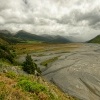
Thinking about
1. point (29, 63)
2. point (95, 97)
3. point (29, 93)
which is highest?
point (29, 93)

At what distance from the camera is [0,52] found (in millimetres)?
66062

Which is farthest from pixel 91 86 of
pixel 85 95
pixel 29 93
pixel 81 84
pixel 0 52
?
pixel 29 93

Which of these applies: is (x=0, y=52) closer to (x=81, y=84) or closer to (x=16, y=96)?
(x=81, y=84)

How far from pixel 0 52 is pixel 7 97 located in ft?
183

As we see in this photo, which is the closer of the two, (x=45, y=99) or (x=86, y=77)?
(x=45, y=99)

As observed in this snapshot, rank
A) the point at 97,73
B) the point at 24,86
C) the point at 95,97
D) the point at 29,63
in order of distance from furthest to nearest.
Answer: the point at 97,73, the point at 29,63, the point at 95,97, the point at 24,86

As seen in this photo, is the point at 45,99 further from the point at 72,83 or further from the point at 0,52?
the point at 0,52

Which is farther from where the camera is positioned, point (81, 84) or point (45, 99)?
point (81, 84)

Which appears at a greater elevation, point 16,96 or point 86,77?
point 16,96

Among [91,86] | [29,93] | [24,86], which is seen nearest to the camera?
[29,93]

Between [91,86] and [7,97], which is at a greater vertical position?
[7,97]

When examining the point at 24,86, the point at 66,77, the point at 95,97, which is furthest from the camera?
the point at 66,77

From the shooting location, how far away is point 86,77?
59.2 metres

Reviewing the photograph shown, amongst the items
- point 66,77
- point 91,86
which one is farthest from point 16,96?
point 66,77
